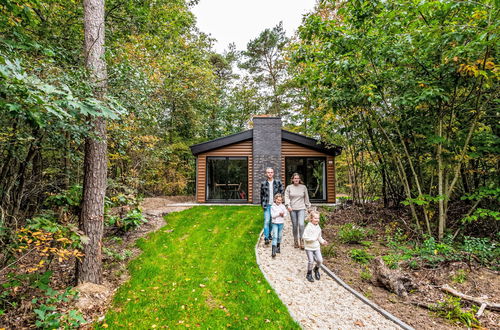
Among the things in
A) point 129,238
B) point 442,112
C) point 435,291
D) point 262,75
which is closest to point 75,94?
point 129,238

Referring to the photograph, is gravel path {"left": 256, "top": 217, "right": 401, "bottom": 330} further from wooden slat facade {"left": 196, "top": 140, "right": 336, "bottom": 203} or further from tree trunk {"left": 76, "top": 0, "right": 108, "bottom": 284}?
wooden slat facade {"left": 196, "top": 140, "right": 336, "bottom": 203}

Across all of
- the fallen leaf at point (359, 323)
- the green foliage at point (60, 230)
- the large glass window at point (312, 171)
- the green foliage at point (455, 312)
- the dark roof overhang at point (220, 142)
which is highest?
the dark roof overhang at point (220, 142)

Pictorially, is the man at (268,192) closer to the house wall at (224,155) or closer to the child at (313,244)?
the child at (313,244)

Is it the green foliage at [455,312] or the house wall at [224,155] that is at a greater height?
the house wall at [224,155]

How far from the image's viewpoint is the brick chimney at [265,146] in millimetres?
10398

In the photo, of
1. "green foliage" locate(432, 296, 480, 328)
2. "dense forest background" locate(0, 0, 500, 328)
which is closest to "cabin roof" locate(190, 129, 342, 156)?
"dense forest background" locate(0, 0, 500, 328)

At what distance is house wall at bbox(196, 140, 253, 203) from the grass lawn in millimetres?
4776

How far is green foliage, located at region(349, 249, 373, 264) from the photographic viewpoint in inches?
171

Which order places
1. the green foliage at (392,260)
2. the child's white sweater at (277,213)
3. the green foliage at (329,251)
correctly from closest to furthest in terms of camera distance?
the green foliage at (392,260)
the child's white sweater at (277,213)
the green foliage at (329,251)

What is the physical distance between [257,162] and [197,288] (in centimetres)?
739

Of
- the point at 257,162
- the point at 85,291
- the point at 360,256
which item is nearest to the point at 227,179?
the point at 257,162

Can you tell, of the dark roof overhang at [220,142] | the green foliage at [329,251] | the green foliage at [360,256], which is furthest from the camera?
the dark roof overhang at [220,142]

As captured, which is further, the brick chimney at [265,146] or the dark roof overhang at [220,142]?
the dark roof overhang at [220,142]

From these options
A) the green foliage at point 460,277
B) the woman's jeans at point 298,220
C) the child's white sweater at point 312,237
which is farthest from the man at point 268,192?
the green foliage at point 460,277
